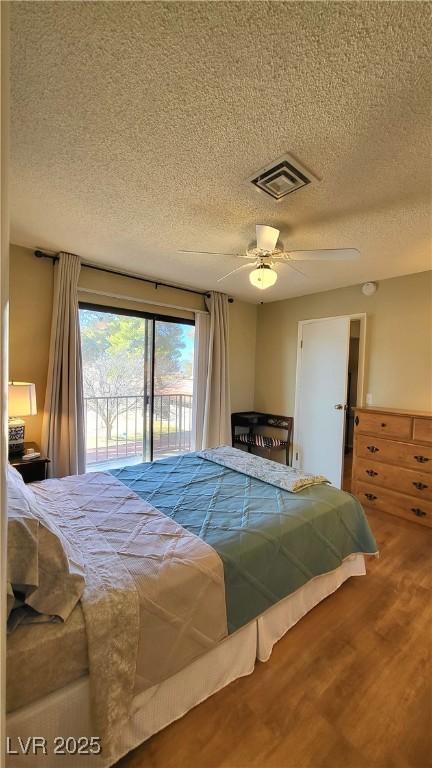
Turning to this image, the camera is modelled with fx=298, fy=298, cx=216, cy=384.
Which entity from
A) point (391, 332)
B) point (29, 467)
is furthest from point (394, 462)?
point (29, 467)

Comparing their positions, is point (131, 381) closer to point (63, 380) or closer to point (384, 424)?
point (63, 380)

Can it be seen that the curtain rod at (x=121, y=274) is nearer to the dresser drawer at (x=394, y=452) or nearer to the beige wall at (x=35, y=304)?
the beige wall at (x=35, y=304)

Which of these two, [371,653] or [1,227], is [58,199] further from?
[371,653]

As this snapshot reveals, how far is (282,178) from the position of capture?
5.24 ft

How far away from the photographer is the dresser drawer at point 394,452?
276 centimetres

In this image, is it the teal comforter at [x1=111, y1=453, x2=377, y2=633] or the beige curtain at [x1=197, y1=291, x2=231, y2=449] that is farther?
the beige curtain at [x1=197, y1=291, x2=231, y2=449]

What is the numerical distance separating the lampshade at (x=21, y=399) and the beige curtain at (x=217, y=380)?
2061 millimetres

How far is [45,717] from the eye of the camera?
0.93 m

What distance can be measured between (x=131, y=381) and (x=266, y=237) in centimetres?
246

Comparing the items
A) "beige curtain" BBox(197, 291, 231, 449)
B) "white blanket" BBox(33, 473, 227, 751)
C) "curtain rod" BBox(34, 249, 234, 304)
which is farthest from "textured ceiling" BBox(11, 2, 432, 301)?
"white blanket" BBox(33, 473, 227, 751)

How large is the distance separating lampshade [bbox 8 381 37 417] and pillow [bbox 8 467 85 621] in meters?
1.47

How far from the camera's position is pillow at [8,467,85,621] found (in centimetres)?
96

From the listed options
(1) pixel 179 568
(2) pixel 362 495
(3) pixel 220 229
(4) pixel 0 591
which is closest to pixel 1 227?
(4) pixel 0 591

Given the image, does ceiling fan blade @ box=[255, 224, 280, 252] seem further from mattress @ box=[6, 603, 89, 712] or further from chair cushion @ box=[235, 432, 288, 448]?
chair cushion @ box=[235, 432, 288, 448]
